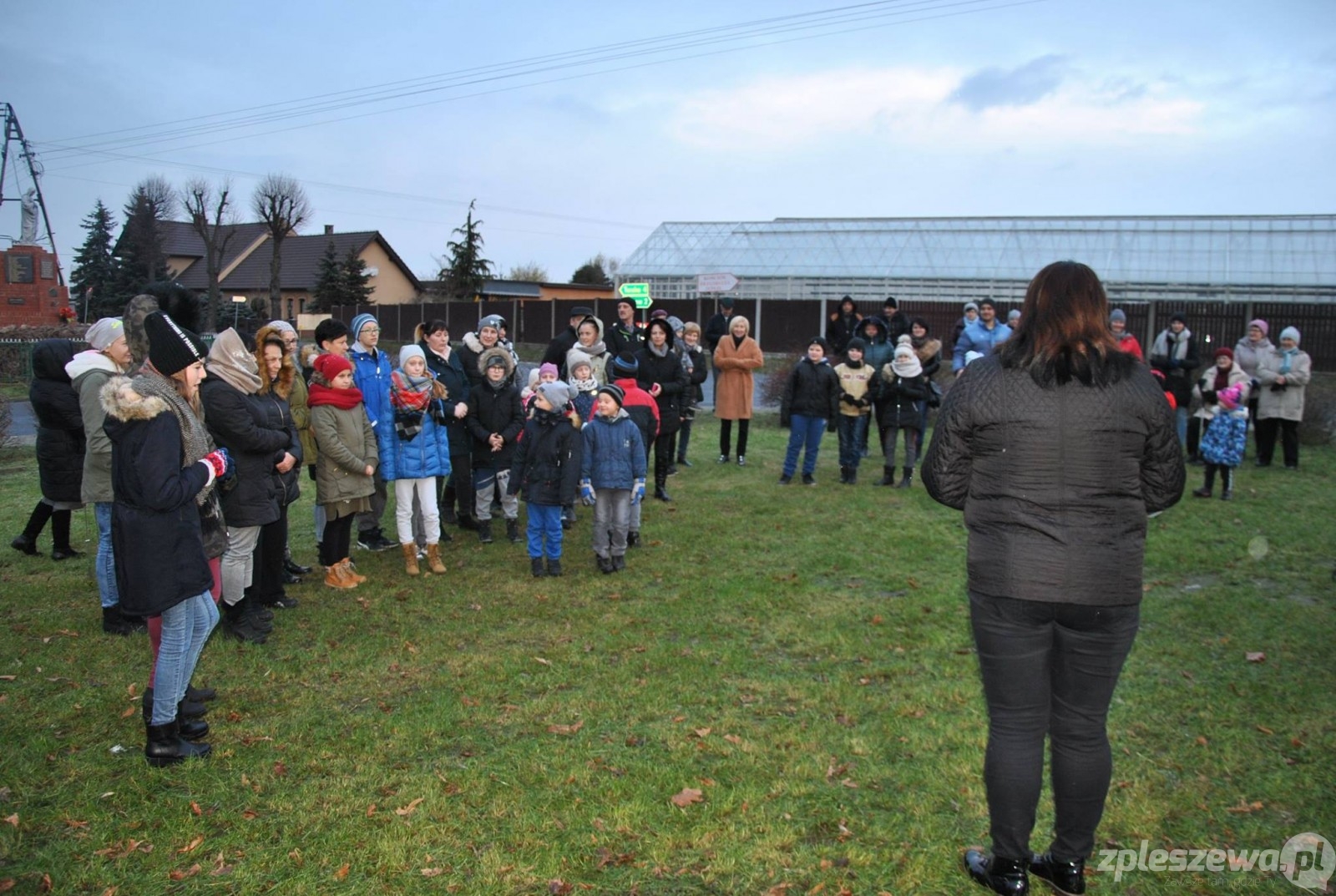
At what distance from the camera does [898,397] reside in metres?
12.3

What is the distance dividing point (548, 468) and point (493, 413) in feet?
4.22

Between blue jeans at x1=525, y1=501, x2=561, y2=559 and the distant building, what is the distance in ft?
184

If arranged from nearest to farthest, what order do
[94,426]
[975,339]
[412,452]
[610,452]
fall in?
[94,426], [412,452], [610,452], [975,339]

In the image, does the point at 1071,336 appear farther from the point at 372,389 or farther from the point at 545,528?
the point at 372,389

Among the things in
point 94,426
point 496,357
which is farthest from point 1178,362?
point 94,426

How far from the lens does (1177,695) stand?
226 inches

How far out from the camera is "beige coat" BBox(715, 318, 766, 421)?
13.2m

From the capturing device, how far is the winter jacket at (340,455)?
7.50m

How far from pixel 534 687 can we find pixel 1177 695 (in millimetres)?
3764

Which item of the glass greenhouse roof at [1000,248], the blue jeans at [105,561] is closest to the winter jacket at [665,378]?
the blue jeans at [105,561]

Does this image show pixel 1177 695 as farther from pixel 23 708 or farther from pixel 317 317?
pixel 317 317

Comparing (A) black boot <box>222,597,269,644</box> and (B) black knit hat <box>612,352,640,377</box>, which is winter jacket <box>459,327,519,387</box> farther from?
(A) black boot <box>222,597,269,644</box>

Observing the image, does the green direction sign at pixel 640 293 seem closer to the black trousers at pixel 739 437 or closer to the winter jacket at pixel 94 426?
the black trousers at pixel 739 437

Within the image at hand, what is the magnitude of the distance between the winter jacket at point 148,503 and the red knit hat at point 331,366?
2.95 metres
